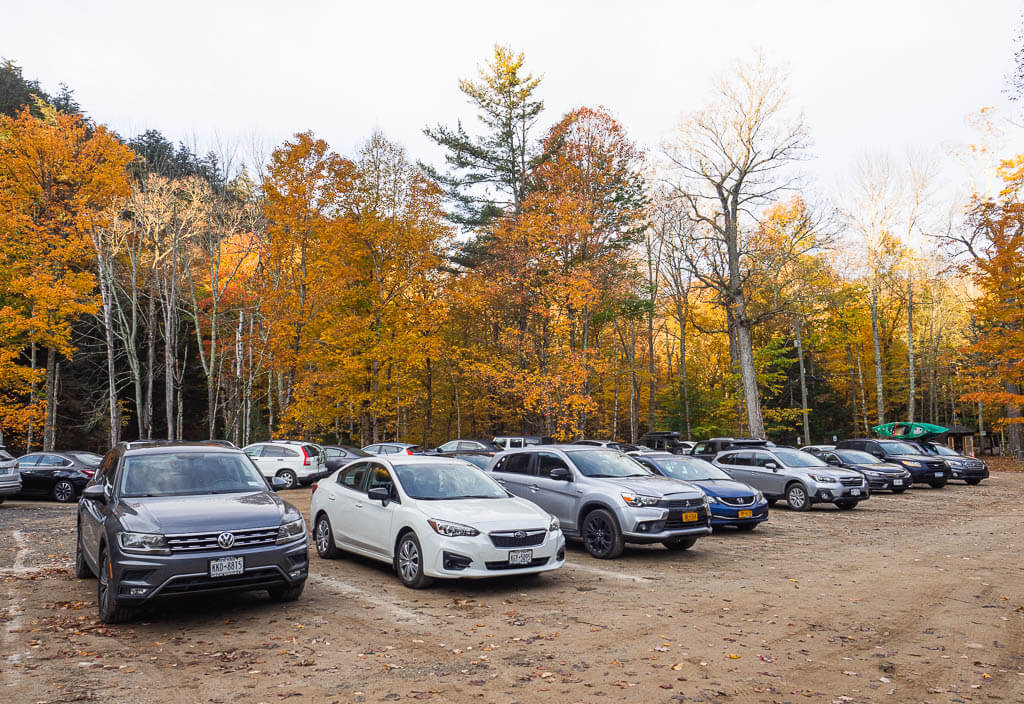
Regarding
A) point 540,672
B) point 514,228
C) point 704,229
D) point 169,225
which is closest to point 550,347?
point 514,228

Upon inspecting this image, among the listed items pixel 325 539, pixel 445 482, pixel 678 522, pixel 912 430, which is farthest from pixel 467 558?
pixel 912 430

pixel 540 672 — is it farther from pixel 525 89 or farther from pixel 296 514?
pixel 525 89

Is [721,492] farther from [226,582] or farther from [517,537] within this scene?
[226,582]

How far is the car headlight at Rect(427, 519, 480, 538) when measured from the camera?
805cm

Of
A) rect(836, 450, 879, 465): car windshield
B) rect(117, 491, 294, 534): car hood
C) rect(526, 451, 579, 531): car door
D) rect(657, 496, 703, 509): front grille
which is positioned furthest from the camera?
rect(836, 450, 879, 465): car windshield

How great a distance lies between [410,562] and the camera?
27.9ft

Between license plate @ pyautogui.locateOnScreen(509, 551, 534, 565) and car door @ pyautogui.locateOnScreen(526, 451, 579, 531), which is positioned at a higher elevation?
car door @ pyautogui.locateOnScreen(526, 451, 579, 531)

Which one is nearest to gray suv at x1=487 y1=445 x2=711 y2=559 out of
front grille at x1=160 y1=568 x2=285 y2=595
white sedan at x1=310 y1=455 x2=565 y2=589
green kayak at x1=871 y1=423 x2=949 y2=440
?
white sedan at x1=310 y1=455 x2=565 y2=589

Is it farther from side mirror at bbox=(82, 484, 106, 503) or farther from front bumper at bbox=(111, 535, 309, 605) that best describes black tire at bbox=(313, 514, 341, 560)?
front bumper at bbox=(111, 535, 309, 605)

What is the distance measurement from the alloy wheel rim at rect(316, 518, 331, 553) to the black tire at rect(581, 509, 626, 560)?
3.88 m

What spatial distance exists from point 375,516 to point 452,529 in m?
1.56

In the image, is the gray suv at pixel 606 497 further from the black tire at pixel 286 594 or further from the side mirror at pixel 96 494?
the side mirror at pixel 96 494

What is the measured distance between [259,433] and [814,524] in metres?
33.9

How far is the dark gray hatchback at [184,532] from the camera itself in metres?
6.37
